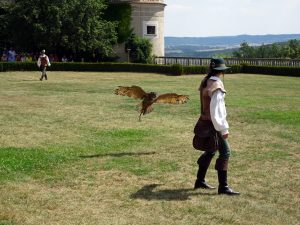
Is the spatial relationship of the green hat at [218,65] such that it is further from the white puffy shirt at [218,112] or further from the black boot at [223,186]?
the black boot at [223,186]

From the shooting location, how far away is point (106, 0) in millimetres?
45344

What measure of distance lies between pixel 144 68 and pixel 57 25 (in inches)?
295

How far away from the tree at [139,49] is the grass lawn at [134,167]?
88.4 feet

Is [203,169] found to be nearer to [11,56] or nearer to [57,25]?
[57,25]

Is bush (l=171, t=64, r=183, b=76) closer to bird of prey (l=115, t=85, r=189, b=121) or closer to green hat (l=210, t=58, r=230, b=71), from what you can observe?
bird of prey (l=115, t=85, r=189, b=121)

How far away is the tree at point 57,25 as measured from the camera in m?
38.5

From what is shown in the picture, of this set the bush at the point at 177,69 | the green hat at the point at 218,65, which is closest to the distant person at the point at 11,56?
the bush at the point at 177,69

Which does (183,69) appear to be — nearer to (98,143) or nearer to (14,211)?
(98,143)

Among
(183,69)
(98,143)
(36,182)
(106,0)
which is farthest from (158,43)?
(36,182)

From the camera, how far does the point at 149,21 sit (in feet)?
151

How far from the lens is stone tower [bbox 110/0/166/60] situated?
45438mm

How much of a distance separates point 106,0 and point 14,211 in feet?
133

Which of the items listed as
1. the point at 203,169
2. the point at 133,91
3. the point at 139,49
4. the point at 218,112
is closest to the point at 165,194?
the point at 203,169

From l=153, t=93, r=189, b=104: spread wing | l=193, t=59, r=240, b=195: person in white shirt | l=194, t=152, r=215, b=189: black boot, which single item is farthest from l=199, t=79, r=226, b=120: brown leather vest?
l=153, t=93, r=189, b=104: spread wing
